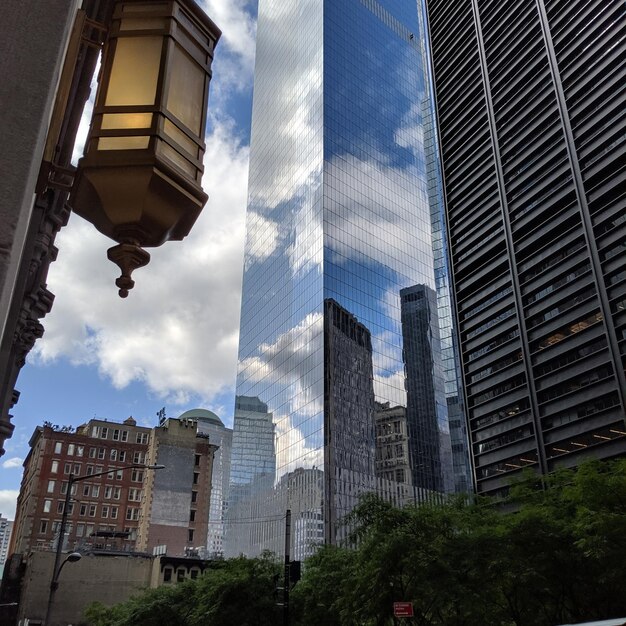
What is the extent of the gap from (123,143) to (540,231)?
298 ft

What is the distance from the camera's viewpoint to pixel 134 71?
4.40 m

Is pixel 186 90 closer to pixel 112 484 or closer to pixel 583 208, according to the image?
pixel 583 208

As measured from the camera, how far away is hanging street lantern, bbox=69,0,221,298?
3930 mm

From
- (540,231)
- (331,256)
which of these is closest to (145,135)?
(540,231)

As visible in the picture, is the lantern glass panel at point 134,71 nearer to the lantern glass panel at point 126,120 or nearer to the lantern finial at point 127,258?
the lantern glass panel at point 126,120

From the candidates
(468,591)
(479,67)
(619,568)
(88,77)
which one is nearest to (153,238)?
(88,77)

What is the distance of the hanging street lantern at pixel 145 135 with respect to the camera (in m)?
3.93

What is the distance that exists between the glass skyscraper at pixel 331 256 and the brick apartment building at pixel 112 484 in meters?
14.4

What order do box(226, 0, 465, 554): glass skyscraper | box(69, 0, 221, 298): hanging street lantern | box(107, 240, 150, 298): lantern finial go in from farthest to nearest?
box(226, 0, 465, 554): glass skyscraper < box(107, 240, 150, 298): lantern finial < box(69, 0, 221, 298): hanging street lantern

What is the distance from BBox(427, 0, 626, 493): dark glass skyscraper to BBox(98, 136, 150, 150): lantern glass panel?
2839 inches

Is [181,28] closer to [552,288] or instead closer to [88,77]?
[88,77]

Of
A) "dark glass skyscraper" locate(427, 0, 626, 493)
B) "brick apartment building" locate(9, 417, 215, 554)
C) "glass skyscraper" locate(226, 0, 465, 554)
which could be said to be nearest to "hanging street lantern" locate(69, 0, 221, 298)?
"dark glass skyscraper" locate(427, 0, 626, 493)

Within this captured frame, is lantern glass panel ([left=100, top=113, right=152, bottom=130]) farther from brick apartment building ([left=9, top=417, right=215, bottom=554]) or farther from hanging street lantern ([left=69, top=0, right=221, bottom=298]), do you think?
brick apartment building ([left=9, top=417, right=215, bottom=554])

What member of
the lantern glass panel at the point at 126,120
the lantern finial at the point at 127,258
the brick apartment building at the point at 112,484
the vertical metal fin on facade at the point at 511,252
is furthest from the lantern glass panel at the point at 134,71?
the brick apartment building at the point at 112,484
